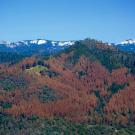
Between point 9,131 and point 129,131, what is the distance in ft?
166

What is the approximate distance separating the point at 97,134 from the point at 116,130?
40.7 feet

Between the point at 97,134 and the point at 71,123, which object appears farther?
the point at 71,123

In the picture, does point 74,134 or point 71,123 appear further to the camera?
point 71,123

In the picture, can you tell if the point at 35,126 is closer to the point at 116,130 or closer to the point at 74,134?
the point at 74,134

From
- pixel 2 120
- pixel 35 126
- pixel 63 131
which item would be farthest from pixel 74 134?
pixel 2 120

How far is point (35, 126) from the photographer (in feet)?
618

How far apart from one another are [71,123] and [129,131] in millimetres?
24706

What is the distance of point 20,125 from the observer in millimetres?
188625

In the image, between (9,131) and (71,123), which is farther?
(71,123)

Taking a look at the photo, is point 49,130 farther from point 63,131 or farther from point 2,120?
point 2,120

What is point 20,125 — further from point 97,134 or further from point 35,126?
point 97,134

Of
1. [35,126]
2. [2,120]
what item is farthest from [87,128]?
[2,120]

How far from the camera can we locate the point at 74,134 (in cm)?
18500

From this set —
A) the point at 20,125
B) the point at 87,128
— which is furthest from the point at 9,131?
the point at 87,128
